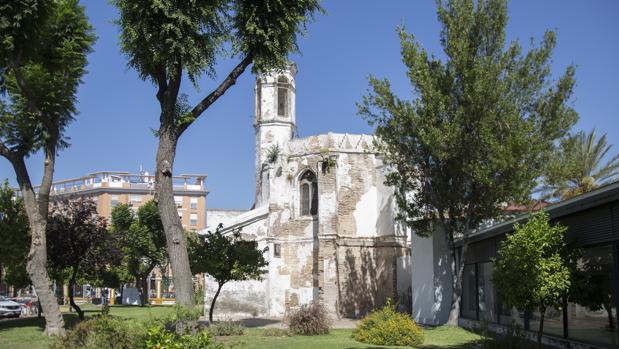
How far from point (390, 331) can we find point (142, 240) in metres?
34.2

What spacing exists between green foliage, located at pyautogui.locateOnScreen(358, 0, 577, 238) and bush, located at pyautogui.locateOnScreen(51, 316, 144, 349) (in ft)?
40.1

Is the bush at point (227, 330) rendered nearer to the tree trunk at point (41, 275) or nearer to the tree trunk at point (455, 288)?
the tree trunk at point (41, 275)

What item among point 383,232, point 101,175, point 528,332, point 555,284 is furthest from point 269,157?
point 101,175

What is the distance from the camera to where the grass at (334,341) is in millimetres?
16781

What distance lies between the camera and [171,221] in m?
13.5

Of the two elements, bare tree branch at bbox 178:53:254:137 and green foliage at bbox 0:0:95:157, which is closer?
bare tree branch at bbox 178:53:254:137

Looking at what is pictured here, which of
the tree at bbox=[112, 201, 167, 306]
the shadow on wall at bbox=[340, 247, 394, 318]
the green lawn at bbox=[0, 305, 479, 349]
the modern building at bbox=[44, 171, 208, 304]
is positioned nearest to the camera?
the green lawn at bbox=[0, 305, 479, 349]

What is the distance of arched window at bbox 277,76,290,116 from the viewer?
3528 cm

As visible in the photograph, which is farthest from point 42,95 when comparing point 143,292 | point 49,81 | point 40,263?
point 143,292

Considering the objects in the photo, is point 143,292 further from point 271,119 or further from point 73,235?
point 73,235

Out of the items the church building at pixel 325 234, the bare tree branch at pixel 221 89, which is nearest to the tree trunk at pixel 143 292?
the church building at pixel 325 234

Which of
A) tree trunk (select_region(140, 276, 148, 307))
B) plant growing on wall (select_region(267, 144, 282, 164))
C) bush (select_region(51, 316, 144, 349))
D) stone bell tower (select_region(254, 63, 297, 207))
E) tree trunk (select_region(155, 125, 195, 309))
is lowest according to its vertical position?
tree trunk (select_region(140, 276, 148, 307))

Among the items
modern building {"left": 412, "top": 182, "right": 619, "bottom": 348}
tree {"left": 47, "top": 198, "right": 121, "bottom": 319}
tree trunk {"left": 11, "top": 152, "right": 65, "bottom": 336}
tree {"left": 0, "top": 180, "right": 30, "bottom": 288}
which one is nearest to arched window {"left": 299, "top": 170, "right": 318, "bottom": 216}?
tree {"left": 47, "top": 198, "right": 121, "bottom": 319}

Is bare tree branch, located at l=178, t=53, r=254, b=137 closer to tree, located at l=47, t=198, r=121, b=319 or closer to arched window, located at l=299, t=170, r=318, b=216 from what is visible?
tree, located at l=47, t=198, r=121, b=319
